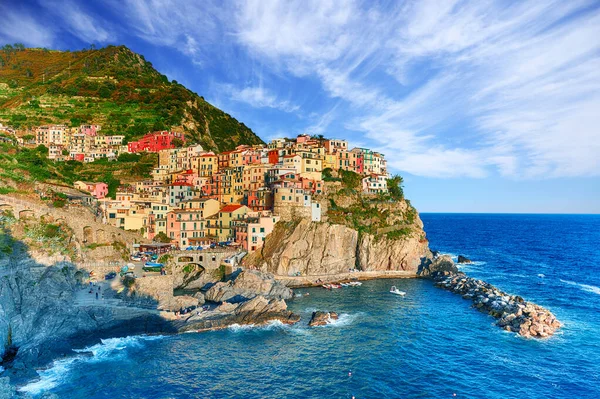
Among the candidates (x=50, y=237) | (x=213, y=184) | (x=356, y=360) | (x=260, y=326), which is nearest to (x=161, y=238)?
(x=213, y=184)

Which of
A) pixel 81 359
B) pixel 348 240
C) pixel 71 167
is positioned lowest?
pixel 81 359

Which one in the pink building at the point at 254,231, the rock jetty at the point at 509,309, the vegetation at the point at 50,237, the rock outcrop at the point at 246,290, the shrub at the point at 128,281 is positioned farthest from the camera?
the pink building at the point at 254,231

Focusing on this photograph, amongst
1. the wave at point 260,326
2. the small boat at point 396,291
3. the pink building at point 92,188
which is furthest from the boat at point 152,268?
the small boat at point 396,291

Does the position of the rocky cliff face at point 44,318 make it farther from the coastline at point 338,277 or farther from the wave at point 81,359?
the coastline at point 338,277

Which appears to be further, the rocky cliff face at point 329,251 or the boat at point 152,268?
the rocky cliff face at point 329,251

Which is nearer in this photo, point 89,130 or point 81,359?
point 81,359

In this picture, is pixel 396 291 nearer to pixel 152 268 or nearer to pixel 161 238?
pixel 152 268

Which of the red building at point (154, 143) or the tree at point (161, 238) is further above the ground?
the red building at point (154, 143)

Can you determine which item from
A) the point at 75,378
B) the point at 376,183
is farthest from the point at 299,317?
the point at 376,183
